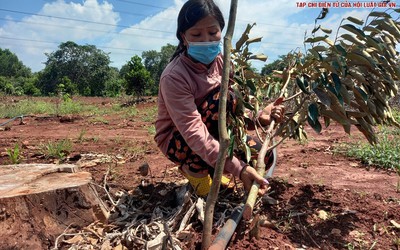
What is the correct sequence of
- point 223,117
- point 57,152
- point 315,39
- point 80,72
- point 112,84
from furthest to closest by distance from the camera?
1. point 80,72
2. point 112,84
3. point 57,152
4. point 315,39
5. point 223,117

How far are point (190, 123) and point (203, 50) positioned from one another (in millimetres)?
352

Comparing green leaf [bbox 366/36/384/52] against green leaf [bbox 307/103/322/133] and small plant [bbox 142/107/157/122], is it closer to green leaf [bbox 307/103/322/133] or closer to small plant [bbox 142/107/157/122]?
green leaf [bbox 307/103/322/133]

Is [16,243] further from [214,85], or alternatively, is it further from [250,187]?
[214,85]

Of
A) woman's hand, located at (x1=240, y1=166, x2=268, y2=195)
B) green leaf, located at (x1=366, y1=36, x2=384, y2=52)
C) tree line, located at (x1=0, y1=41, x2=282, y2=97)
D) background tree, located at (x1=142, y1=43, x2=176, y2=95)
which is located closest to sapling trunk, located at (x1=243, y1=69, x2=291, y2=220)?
woman's hand, located at (x1=240, y1=166, x2=268, y2=195)

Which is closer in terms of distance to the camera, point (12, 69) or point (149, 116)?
point (149, 116)

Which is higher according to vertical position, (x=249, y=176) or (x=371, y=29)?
(x=371, y=29)

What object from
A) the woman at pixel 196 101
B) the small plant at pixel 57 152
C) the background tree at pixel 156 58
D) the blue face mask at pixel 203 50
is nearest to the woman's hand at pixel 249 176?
the woman at pixel 196 101

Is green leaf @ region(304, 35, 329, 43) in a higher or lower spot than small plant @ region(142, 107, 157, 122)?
higher

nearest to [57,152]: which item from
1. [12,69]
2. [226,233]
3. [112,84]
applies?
[226,233]

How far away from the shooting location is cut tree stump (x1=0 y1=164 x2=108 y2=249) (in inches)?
54.9

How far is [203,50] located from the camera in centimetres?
156

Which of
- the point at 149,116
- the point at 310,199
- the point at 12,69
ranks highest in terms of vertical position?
the point at 12,69

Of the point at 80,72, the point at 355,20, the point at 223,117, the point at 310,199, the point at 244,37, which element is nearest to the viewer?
the point at 223,117

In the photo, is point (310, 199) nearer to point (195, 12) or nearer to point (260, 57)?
point (260, 57)
